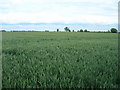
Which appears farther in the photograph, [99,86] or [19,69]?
[19,69]

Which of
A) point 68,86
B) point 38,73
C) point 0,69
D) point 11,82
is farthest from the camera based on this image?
point 0,69

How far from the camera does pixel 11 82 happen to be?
3.04 metres

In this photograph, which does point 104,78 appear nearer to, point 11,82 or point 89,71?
point 89,71

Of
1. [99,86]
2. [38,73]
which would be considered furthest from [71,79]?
[38,73]

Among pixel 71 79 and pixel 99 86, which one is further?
pixel 71 79

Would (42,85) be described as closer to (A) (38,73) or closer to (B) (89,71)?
(A) (38,73)

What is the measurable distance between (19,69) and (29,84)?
106 centimetres

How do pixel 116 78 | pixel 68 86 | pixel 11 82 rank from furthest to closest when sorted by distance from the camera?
pixel 116 78, pixel 11 82, pixel 68 86

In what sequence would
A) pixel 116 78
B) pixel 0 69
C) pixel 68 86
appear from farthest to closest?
pixel 0 69 < pixel 116 78 < pixel 68 86

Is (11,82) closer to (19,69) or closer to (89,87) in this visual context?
(19,69)

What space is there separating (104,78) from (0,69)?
2514 mm

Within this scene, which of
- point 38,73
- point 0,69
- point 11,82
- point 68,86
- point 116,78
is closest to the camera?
point 68,86

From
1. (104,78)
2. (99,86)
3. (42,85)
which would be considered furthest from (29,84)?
(104,78)

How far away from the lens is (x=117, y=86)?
292 centimetres
